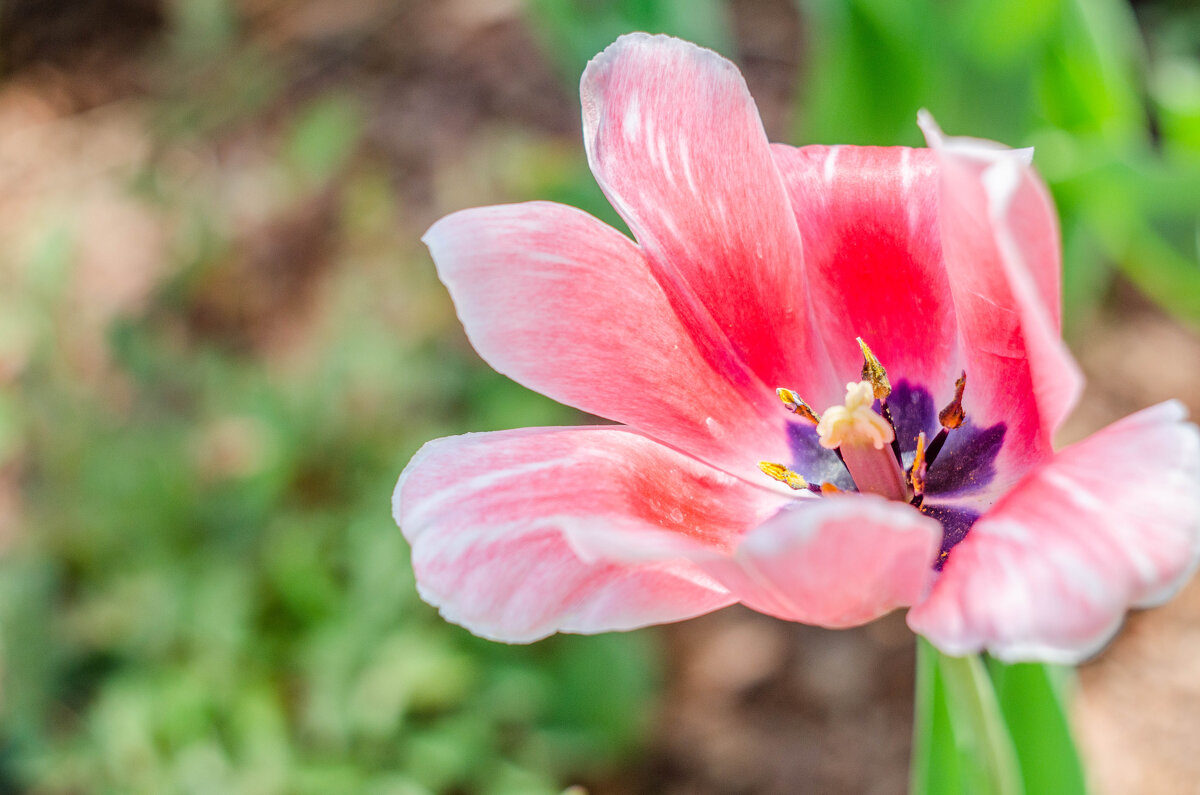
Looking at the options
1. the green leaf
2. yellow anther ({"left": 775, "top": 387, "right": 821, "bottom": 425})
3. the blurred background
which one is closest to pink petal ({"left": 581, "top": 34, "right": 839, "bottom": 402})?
yellow anther ({"left": 775, "top": 387, "right": 821, "bottom": 425})

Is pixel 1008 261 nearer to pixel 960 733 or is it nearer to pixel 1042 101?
pixel 960 733


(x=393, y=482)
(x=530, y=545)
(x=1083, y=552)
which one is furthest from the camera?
(x=393, y=482)

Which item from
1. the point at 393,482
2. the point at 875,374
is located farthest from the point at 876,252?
the point at 393,482

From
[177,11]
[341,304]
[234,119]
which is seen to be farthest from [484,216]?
[177,11]

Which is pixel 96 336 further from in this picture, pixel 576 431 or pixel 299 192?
pixel 576 431

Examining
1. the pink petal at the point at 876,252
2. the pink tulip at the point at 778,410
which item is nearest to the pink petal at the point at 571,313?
the pink tulip at the point at 778,410

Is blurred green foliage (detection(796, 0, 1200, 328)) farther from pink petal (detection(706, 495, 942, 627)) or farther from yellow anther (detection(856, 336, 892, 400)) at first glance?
pink petal (detection(706, 495, 942, 627))

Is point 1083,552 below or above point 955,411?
above
